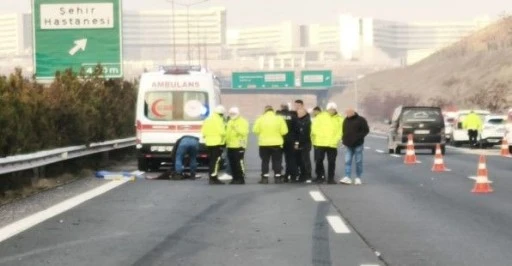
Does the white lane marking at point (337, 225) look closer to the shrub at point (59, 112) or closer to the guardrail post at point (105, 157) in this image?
the shrub at point (59, 112)

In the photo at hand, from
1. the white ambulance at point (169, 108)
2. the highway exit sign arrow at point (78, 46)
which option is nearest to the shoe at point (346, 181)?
the white ambulance at point (169, 108)

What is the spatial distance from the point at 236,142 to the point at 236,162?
1.52 ft

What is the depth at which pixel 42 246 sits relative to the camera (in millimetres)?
11836

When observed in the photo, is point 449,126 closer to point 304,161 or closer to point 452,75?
point 304,161

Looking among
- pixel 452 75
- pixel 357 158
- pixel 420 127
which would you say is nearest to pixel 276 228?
pixel 357 158

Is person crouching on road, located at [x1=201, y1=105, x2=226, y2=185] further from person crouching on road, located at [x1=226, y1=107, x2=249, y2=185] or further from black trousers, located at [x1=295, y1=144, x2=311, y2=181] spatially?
black trousers, located at [x1=295, y1=144, x2=311, y2=181]

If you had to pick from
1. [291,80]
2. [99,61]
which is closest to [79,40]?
[99,61]

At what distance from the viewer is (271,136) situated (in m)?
22.9

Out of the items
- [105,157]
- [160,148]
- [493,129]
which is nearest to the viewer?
[160,148]

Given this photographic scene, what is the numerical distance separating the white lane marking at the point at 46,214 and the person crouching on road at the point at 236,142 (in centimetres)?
274

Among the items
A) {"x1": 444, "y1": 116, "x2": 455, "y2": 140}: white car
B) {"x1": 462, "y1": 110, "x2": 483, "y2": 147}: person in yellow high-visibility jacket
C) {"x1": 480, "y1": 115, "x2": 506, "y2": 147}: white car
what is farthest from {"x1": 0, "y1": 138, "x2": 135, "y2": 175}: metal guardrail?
{"x1": 444, "y1": 116, "x2": 455, "y2": 140}: white car

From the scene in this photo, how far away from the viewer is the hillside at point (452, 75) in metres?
128

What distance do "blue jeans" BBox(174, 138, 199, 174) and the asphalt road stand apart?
2.58 metres

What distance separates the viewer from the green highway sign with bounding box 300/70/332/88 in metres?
126
